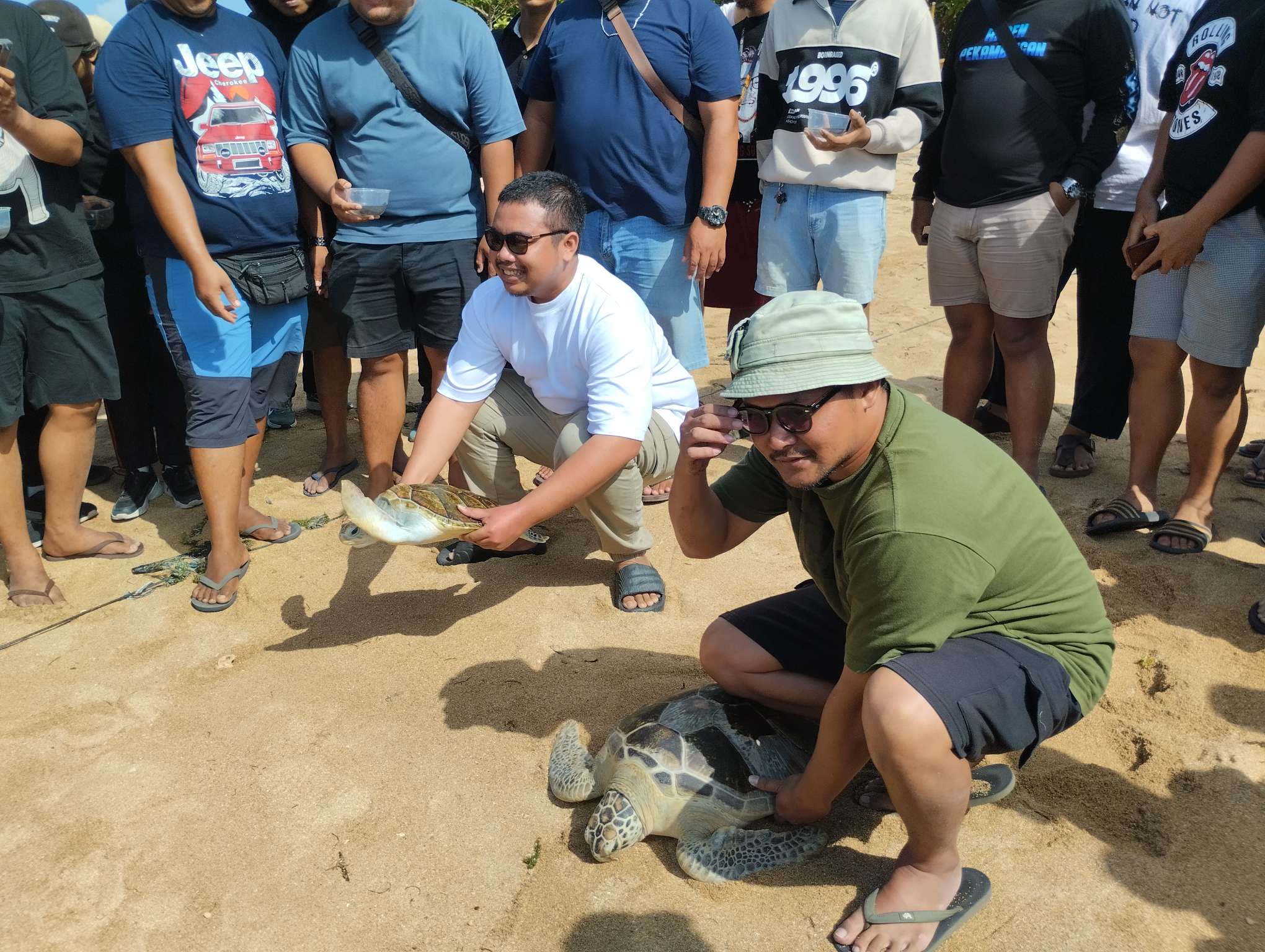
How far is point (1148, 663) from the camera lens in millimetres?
2531

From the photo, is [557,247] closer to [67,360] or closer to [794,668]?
[794,668]

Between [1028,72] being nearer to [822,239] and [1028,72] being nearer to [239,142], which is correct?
[822,239]

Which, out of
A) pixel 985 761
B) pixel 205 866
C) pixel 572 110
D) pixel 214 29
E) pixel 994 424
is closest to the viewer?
pixel 205 866

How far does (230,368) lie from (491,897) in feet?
6.09

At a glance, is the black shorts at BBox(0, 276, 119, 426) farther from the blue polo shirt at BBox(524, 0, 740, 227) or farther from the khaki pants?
Result: the blue polo shirt at BBox(524, 0, 740, 227)

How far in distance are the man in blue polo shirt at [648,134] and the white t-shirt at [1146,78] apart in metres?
1.30

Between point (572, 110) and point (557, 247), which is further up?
point (572, 110)

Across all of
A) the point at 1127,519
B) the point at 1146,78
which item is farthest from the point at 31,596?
the point at 1146,78

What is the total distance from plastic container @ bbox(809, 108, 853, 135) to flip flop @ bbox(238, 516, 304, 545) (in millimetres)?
2202

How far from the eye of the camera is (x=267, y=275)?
10.1 feet

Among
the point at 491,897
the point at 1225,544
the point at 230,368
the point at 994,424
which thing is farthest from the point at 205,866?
the point at 994,424

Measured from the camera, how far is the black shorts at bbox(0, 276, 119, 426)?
2.88 meters

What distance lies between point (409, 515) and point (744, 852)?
3.28 feet

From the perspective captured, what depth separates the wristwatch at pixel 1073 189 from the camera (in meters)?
3.14
